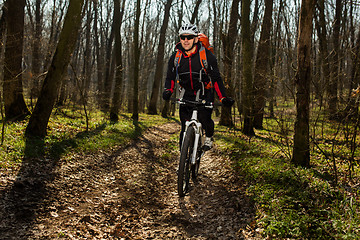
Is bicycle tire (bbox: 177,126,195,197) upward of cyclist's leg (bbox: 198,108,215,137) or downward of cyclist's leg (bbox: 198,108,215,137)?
downward

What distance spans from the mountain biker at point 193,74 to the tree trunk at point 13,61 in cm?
602

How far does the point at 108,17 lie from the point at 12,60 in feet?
71.0

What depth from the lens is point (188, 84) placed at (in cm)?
477

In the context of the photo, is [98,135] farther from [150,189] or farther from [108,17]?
[108,17]

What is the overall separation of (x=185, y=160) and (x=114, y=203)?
1.44 m

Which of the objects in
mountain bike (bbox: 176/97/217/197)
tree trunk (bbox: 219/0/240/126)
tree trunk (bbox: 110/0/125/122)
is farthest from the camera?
tree trunk (bbox: 110/0/125/122)

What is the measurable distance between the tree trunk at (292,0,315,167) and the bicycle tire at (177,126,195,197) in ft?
7.37

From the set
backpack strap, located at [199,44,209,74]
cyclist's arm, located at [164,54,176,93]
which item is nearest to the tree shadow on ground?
cyclist's arm, located at [164,54,176,93]

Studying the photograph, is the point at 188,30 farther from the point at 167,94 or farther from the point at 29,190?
the point at 29,190

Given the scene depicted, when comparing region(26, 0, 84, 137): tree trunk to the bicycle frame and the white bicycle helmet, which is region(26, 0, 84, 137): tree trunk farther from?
the bicycle frame

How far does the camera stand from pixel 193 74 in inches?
183

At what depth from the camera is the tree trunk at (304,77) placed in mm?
4777

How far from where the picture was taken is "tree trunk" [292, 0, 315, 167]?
4777mm

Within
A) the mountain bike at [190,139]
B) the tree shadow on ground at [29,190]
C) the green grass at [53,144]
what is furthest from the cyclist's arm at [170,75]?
the green grass at [53,144]
